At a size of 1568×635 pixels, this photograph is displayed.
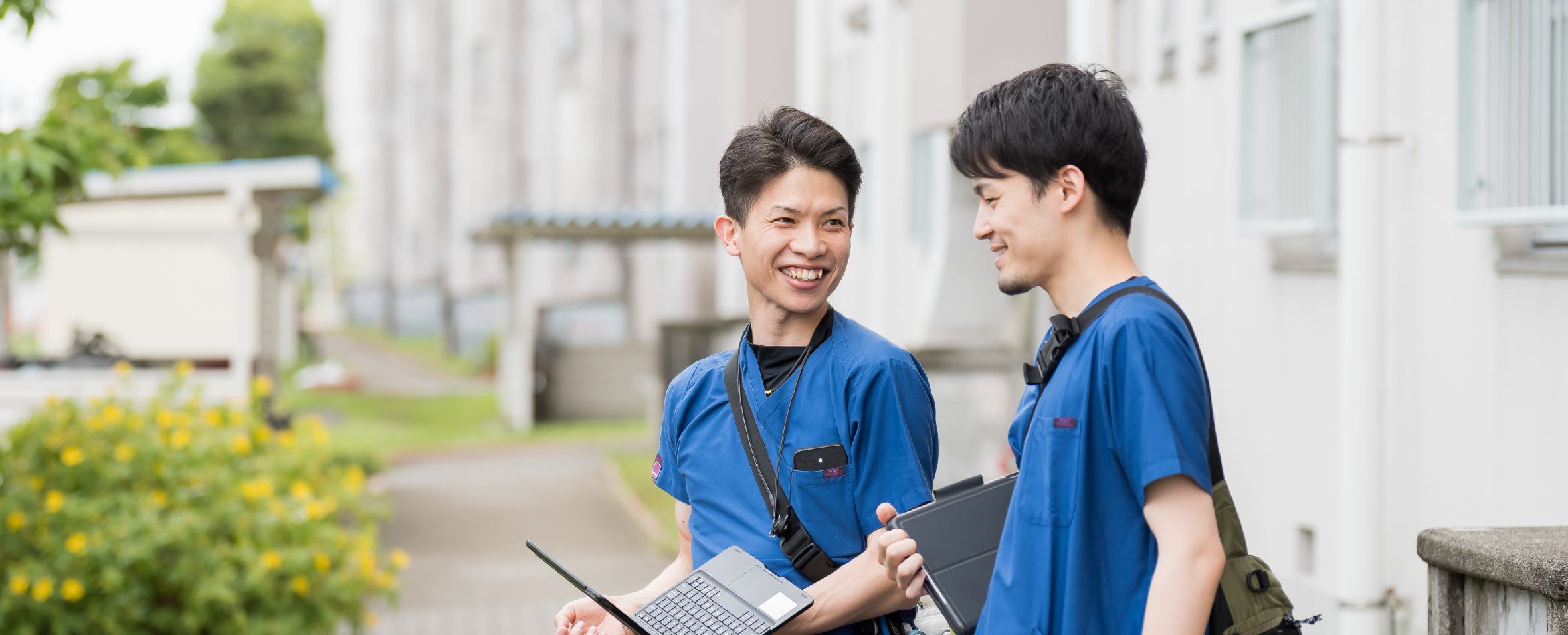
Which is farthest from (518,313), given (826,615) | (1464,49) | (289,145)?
(826,615)

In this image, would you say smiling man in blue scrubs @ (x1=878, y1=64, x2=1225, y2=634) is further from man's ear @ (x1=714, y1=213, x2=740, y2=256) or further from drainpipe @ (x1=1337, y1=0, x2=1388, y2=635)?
drainpipe @ (x1=1337, y1=0, x2=1388, y2=635)

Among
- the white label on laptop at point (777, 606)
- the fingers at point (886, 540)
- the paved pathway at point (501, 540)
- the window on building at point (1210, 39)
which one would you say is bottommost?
the paved pathway at point (501, 540)

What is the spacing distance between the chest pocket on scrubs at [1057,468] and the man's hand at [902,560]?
26cm

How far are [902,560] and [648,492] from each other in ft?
39.9

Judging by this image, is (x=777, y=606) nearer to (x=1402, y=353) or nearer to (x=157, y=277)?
(x=1402, y=353)

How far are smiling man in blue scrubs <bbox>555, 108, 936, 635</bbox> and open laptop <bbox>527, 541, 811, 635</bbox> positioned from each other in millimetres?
62

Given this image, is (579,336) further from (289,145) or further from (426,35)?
(426,35)

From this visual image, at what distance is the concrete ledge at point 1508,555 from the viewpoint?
7.76 ft

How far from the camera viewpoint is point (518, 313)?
2156cm

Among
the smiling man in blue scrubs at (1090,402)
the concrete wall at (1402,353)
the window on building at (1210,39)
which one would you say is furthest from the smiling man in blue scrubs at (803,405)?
the window on building at (1210,39)

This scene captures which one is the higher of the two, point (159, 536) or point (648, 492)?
point (159, 536)

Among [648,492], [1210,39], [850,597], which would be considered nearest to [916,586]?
[850,597]

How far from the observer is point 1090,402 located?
197 cm

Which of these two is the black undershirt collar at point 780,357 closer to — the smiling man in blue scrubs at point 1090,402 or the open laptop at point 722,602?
the open laptop at point 722,602
